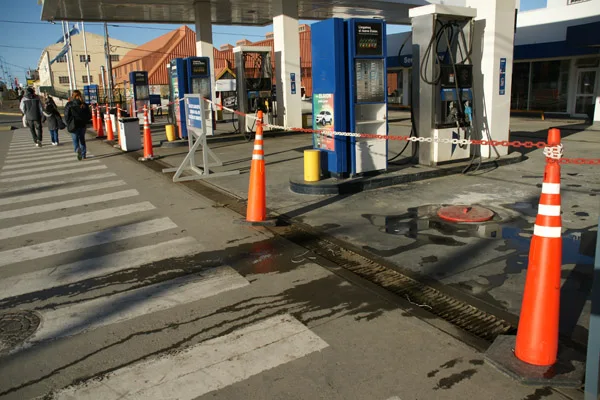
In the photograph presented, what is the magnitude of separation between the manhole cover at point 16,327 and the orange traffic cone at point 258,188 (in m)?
3.00

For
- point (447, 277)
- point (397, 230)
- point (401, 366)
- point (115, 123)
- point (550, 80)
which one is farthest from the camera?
point (550, 80)

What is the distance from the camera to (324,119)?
8656 mm

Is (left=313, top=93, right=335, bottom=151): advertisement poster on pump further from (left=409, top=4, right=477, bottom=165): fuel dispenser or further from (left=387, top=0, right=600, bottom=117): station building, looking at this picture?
(left=387, top=0, right=600, bottom=117): station building

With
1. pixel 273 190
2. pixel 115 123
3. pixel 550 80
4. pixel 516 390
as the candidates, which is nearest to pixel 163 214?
pixel 273 190

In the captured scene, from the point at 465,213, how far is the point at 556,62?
21.3 metres

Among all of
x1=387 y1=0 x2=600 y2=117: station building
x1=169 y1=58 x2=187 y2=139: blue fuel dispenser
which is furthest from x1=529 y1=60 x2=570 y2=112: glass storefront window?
x1=169 y1=58 x2=187 y2=139: blue fuel dispenser

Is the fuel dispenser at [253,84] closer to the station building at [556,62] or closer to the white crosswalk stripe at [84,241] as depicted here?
the station building at [556,62]

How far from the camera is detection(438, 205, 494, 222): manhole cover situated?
6.35 meters

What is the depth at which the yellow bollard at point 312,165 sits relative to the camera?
829cm

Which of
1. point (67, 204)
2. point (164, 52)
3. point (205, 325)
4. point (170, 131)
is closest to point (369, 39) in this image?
point (67, 204)

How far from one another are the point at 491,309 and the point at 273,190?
5343 mm

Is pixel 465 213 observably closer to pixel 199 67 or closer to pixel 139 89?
pixel 199 67

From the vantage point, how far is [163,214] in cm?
743

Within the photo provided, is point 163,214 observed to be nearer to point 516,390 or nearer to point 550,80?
point 516,390
